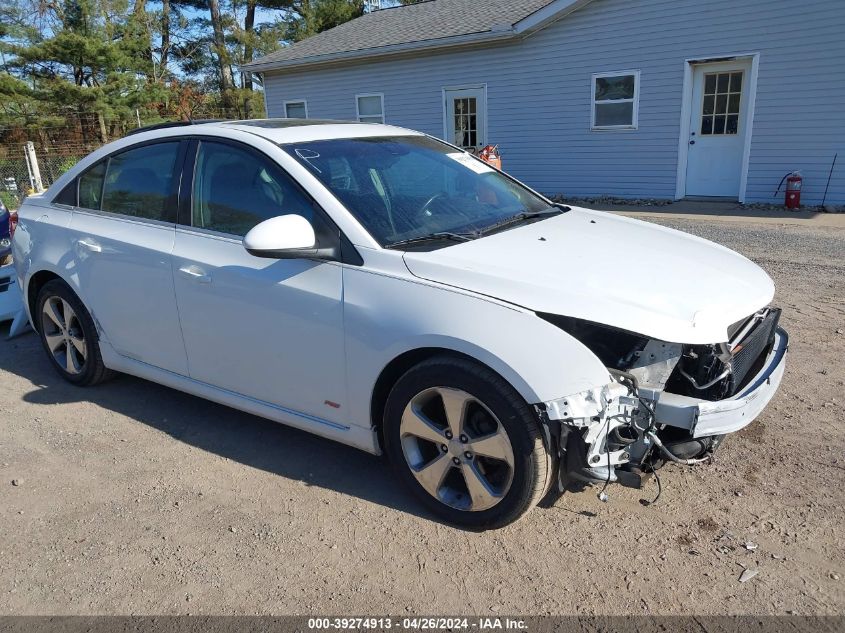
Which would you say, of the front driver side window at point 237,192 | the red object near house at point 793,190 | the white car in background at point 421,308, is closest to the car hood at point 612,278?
the white car in background at point 421,308

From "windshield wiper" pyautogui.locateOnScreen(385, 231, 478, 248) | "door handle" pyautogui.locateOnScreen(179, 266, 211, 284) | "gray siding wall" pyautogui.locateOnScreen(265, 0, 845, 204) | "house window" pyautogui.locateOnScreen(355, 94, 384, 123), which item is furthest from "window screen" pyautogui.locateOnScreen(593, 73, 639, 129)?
"door handle" pyautogui.locateOnScreen(179, 266, 211, 284)

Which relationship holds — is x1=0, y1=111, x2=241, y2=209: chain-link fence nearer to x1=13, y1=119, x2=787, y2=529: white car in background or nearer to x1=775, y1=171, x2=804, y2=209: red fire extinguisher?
x1=13, y1=119, x2=787, y2=529: white car in background

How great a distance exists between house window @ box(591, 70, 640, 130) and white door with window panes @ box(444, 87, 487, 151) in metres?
2.62

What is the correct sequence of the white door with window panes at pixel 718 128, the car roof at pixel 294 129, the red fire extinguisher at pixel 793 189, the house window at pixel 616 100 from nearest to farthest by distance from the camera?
the car roof at pixel 294 129, the red fire extinguisher at pixel 793 189, the white door with window panes at pixel 718 128, the house window at pixel 616 100

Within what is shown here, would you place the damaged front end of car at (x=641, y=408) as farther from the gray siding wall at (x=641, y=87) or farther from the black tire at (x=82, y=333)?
the gray siding wall at (x=641, y=87)

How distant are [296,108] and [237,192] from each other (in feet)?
52.5

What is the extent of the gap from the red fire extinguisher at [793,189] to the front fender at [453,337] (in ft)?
34.9

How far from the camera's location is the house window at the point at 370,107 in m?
16.6

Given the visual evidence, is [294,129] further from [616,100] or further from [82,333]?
[616,100]

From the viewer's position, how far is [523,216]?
3654 mm

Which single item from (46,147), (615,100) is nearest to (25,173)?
(46,147)

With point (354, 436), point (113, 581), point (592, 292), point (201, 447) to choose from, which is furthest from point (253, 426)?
point (592, 292)

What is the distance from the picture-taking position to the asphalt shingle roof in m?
14.6

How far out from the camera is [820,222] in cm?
1009
